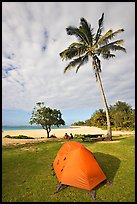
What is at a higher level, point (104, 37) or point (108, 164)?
point (104, 37)

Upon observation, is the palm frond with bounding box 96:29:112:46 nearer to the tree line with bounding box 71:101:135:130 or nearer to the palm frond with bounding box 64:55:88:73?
the palm frond with bounding box 64:55:88:73

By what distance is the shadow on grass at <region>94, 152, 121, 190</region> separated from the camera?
8.53m

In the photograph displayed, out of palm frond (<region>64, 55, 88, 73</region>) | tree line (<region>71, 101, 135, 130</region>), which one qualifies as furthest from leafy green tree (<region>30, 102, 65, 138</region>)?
tree line (<region>71, 101, 135, 130</region>)

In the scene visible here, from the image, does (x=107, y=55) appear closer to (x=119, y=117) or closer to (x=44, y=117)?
(x=44, y=117)

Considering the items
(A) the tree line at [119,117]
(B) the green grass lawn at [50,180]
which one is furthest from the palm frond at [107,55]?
(A) the tree line at [119,117]

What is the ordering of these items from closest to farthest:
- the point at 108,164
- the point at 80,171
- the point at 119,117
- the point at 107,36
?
the point at 80,171 → the point at 108,164 → the point at 107,36 → the point at 119,117

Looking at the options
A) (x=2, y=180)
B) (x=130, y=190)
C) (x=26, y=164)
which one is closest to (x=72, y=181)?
(x=130, y=190)

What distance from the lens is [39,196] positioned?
22.2 feet

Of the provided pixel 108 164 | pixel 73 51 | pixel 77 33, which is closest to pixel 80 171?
pixel 108 164

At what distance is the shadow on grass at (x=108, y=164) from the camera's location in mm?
8531

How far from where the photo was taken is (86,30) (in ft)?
61.2

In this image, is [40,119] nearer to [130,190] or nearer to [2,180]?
[2,180]

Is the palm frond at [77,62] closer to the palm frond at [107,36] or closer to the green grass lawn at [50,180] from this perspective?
the palm frond at [107,36]

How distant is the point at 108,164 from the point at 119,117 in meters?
39.6
